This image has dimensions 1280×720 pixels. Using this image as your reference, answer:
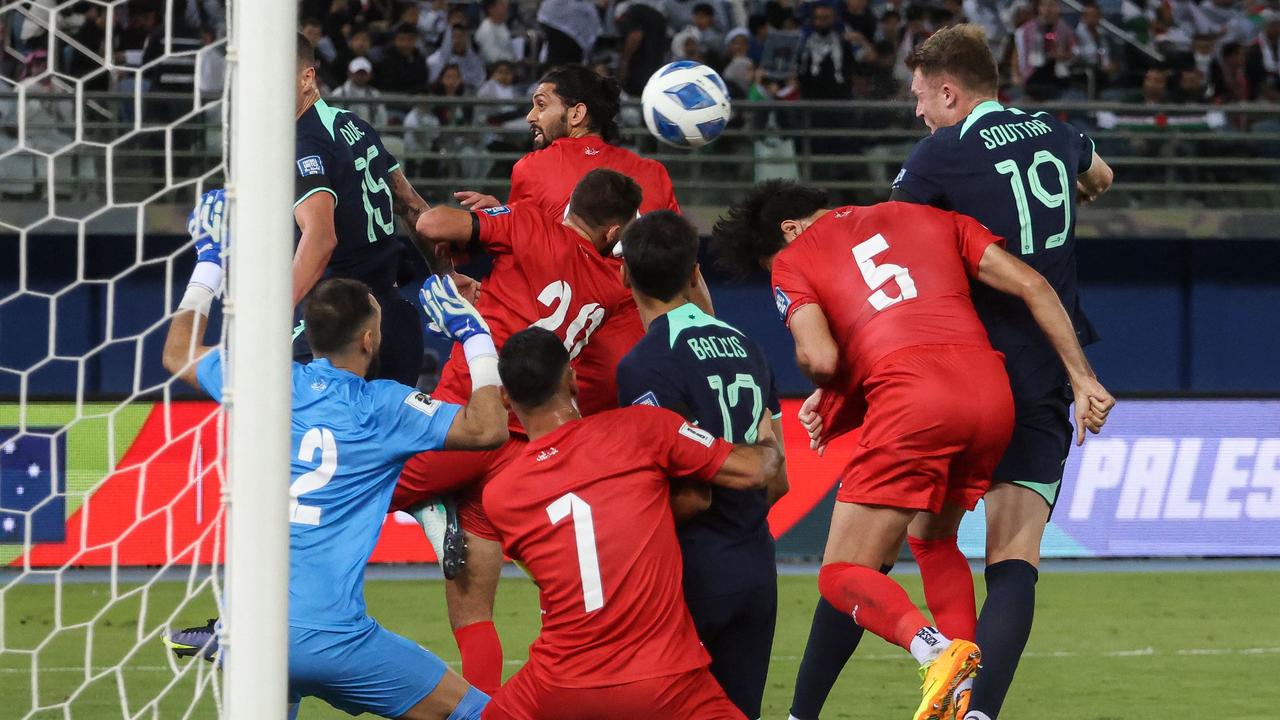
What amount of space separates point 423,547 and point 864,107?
617 centimetres

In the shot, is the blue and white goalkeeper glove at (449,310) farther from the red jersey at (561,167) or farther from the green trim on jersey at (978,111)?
the green trim on jersey at (978,111)

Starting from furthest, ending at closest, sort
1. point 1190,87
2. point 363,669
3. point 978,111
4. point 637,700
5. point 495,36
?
1. point 1190,87
2. point 495,36
3. point 978,111
4. point 363,669
5. point 637,700

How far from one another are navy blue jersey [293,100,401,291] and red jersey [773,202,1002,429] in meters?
1.74

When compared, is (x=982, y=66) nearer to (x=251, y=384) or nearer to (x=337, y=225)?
(x=337, y=225)

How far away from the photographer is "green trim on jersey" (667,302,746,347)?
14.3 ft

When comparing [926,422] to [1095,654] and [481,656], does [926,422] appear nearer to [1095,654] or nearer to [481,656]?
[481,656]

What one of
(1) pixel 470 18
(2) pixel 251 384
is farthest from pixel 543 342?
(1) pixel 470 18

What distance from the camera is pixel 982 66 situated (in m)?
4.80

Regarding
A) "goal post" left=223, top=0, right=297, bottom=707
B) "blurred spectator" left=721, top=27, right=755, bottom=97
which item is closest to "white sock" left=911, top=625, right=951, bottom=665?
"goal post" left=223, top=0, right=297, bottom=707

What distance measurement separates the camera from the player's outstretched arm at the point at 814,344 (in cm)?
440

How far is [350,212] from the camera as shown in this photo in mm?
5598

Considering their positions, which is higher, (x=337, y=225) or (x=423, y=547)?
(x=337, y=225)

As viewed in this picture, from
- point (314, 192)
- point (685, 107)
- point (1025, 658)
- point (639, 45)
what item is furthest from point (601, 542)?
point (639, 45)

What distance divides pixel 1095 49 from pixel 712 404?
11962 mm
